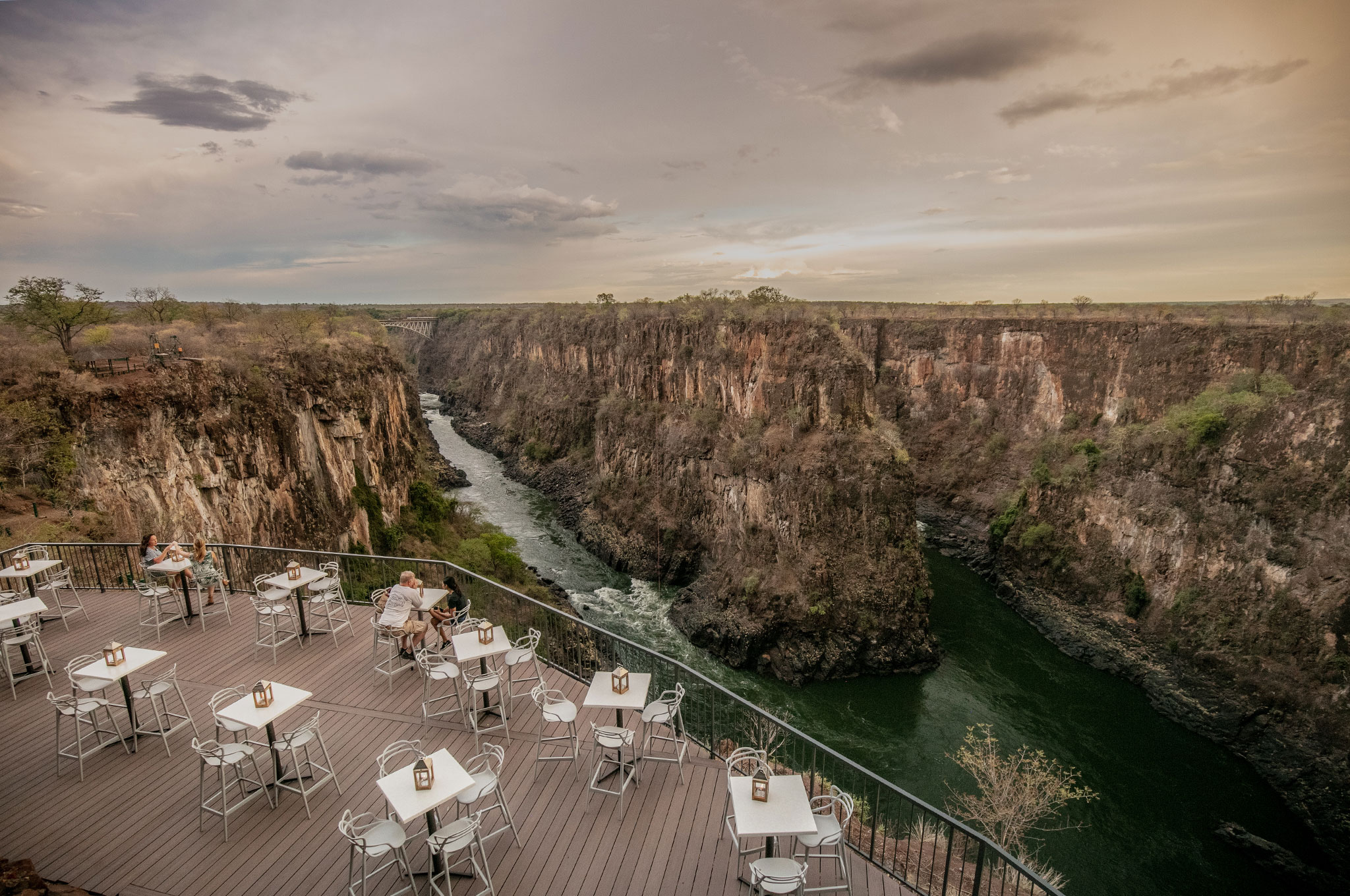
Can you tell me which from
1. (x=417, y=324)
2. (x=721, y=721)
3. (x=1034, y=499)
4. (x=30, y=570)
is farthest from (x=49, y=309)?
(x=417, y=324)

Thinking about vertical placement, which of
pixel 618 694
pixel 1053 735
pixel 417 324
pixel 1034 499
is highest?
pixel 417 324

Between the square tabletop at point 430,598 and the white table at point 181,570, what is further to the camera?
the white table at point 181,570

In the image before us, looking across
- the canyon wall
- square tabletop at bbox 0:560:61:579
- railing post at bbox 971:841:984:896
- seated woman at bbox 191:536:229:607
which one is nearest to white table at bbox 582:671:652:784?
railing post at bbox 971:841:984:896

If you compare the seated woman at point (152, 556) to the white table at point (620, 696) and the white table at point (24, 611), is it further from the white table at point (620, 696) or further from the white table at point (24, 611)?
the white table at point (620, 696)

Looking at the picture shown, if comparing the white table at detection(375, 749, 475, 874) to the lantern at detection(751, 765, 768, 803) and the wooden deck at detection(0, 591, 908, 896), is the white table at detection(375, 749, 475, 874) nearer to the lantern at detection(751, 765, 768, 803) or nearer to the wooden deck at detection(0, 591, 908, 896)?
the wooden deck at detection(0, 591, 908, 896)

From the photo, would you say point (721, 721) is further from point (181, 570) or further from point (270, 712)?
point (270, 712)

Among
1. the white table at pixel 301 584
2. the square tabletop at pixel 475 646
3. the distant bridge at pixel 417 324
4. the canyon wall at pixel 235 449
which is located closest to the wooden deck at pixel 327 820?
the square tabletop at pixel 475 646

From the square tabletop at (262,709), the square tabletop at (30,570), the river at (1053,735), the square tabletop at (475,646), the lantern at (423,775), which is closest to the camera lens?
the lantern at (423,775)
